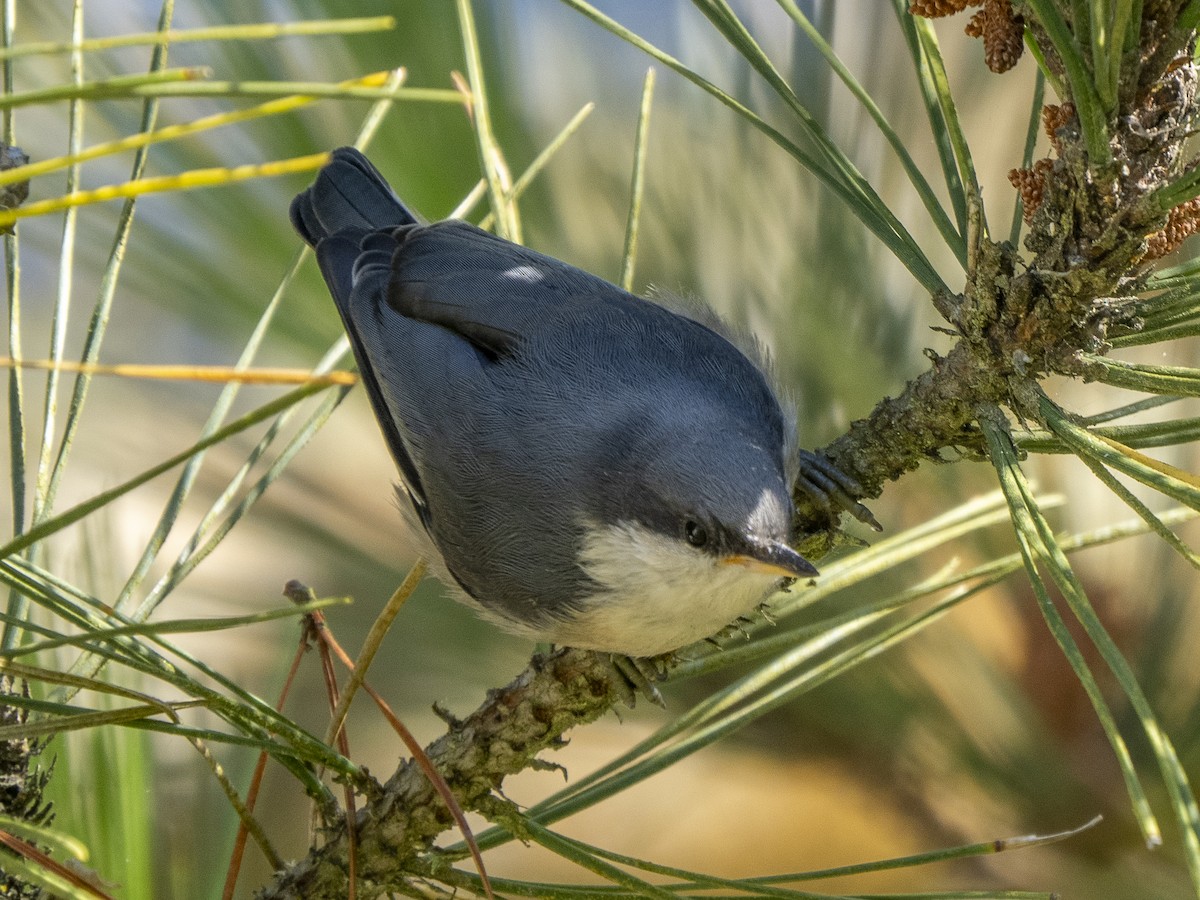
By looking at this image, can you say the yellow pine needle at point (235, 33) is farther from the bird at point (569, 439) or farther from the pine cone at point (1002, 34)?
the bird at point (569, 439)

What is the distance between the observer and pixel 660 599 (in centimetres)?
122

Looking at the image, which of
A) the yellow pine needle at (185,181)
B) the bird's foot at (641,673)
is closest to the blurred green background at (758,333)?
the bird's foot at (641,673)

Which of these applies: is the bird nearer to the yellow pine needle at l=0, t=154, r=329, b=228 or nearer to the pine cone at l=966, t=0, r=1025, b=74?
the pine cone at l=966, t=0, r=1025, b=74

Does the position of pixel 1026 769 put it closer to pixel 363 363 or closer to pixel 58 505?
pixel 363 363

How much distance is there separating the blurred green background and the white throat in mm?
185

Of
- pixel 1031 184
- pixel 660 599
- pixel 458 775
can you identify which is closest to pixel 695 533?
pixel 660 599

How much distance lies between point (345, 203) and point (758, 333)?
2.09 feet

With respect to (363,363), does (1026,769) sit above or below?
below

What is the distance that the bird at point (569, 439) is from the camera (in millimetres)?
1204

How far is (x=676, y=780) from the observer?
68.4 inches

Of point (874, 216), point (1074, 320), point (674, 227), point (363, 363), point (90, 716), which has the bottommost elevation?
point (90, 716)

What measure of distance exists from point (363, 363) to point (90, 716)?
0.82m

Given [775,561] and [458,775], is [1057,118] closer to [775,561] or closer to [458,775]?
[775,561]

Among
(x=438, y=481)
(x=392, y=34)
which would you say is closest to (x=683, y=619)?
(x=438, y=481)
